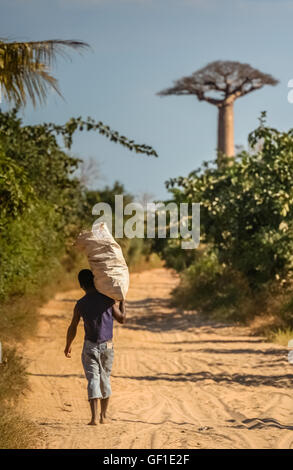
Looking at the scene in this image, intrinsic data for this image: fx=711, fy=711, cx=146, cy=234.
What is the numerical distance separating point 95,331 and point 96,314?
18 cm

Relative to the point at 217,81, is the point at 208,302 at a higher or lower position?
lower

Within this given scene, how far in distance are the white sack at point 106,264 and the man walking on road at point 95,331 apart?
5.7 inches

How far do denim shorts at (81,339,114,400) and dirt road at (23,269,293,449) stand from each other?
416mm

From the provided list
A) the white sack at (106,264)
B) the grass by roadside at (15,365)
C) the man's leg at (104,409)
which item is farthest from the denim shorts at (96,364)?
the grass by roadside at (15,365)

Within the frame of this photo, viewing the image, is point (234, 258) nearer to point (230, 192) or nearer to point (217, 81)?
point (230, 192)

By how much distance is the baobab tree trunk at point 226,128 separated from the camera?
45.2 metres

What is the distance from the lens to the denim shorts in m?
7.54

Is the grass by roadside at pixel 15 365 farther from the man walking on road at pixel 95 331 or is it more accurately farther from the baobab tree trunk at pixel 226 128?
the baobab tree trunk at pixel 226 128

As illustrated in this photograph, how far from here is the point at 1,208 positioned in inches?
472

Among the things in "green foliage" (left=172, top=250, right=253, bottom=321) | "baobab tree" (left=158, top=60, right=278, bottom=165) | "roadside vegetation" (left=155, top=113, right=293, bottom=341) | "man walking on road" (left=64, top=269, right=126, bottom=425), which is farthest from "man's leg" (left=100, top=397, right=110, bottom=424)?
"baobab tree" (left=158, top=60, right=278, bottom=165)

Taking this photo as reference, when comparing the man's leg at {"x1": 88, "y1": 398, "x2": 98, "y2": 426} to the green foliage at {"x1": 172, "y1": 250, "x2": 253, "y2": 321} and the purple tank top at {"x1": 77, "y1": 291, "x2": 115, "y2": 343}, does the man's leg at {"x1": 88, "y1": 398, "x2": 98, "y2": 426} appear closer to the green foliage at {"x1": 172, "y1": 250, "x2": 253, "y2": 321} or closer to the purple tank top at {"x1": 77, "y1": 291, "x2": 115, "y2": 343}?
the purple tank top at {"x1": 77, "y1": 291, "x2": 115, "y2": 343}

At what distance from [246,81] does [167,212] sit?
25.4m
